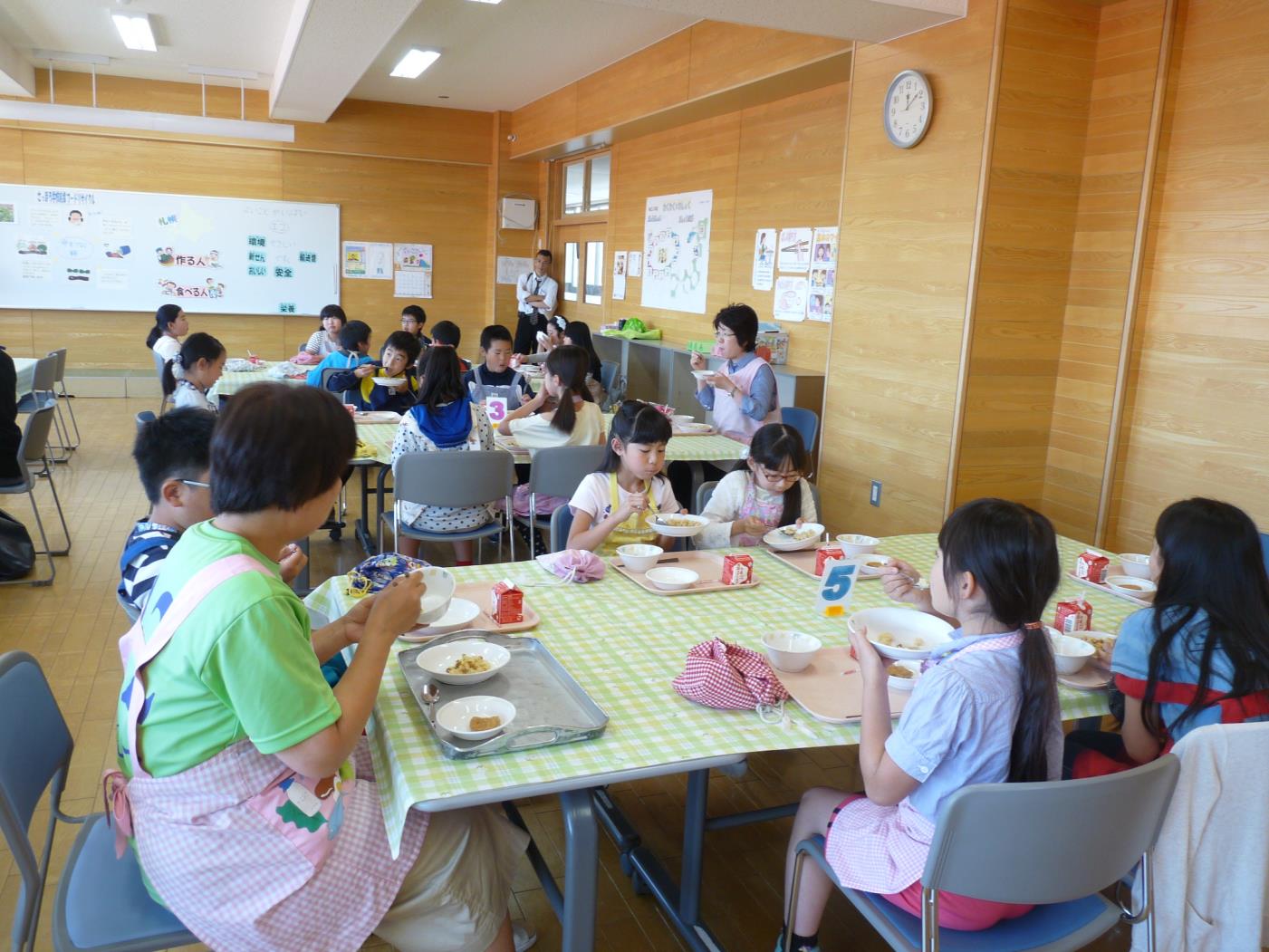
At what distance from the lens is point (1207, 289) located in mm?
3422

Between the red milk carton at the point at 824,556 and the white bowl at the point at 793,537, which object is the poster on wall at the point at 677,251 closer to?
the white bowl at the point at 793,537

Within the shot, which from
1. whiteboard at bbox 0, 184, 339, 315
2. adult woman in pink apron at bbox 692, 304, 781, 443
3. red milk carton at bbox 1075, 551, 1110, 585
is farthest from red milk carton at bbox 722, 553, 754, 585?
whiteboard at bbox 0, 184, 339, 315

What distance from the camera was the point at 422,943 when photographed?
1.56 m

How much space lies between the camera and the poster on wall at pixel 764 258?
5.88m

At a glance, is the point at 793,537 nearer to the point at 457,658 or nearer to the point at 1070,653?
the point at 1070,653

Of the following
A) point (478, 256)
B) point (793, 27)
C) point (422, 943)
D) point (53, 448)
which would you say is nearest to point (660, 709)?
point (422, 943)

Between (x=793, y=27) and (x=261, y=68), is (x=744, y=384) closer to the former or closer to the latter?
(x=793, y=27)

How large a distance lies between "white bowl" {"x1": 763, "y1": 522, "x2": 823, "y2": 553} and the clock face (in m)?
2.15

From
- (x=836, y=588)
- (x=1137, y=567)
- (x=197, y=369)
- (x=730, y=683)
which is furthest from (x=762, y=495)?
(x=197, y=369)

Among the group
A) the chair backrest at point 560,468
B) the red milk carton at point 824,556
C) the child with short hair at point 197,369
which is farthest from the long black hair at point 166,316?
the red milk carton at point 824,556

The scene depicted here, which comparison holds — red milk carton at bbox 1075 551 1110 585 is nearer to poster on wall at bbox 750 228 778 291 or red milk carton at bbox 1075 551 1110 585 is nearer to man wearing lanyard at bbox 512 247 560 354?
poster on wall at bbox 750 228 778 291

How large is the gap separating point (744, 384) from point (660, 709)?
2.97 meters

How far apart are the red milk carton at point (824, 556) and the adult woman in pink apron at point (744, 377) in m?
1.92

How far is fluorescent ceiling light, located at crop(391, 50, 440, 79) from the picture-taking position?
23.1ft
